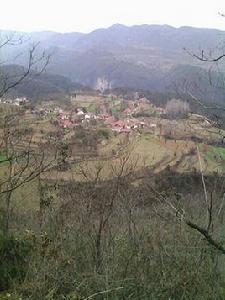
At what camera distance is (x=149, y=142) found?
30141 mm

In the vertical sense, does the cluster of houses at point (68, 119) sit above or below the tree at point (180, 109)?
below

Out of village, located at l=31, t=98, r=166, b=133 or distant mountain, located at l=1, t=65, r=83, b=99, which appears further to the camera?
village, located at l=31, t=98, r=166, b=133

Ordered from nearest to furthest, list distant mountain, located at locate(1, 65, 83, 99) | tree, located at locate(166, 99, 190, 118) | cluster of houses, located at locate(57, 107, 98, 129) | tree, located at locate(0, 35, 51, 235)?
1. tree, located at locate(0, 35, 51, 235)
2. distant mountain, located at locate(1, 65, 83, 99)
3. tree, located at locate(166, 99, 190, 118)
4. cluster of houses, located at locate(57, 107, 98, 129)

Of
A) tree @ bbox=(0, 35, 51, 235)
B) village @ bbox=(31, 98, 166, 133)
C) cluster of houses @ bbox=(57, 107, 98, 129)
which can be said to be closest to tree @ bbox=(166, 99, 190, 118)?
tree @ bbox=(0, 35, 51, 235)

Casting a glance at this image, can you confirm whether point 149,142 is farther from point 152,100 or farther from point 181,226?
point 152,100


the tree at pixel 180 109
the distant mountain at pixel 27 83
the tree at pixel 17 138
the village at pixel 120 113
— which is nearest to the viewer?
the tree at pixel 17 138

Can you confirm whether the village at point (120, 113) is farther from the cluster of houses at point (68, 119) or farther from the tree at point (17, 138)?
the tree at point (17, 138)

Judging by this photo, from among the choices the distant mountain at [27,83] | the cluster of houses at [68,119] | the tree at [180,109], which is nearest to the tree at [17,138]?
the distant mountain at [27,83]

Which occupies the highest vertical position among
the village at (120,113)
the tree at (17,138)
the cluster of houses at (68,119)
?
the tree at (17,138)

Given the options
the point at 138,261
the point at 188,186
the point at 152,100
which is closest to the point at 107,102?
the point at 152,100

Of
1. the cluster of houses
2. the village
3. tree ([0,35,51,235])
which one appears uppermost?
tree ([0,35,51,235])

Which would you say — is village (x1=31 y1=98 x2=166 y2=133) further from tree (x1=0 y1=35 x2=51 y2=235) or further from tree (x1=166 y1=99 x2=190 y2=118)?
tree (x1=0 y1=35 x2=51 y2=235)

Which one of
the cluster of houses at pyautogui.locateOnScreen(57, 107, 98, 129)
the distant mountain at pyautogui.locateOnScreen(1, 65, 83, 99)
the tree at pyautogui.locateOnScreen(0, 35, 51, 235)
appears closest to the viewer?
the tree at pyautogui.locateOnScreen(0, 35, 51, 235)

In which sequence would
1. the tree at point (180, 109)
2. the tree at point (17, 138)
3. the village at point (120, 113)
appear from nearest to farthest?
1. the tree at point (17, 138)
2. the tree at point (180, 109)
3. the village at point (120, 113)
